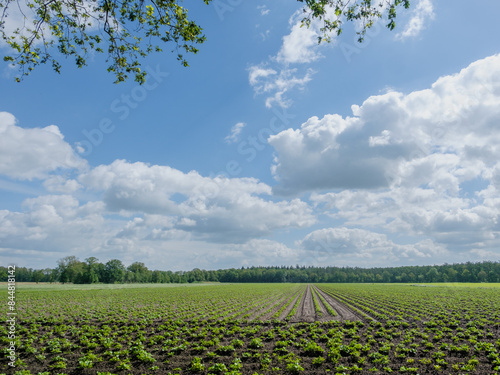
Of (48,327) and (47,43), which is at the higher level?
(47,43)

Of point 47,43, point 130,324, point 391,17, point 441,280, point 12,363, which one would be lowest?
point 441,280

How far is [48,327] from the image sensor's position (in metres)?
20.8

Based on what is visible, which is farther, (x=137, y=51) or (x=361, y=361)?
(x=361, y=361)

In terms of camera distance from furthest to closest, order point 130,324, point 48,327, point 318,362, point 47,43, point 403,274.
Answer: point 403,274 → point 130,324 → point 48,327 → point 318,362 → point 47,43

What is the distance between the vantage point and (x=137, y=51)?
25.8 feet

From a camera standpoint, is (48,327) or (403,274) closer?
(48,327)

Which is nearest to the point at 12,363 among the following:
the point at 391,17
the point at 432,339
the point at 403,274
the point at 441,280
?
the point at 391,17

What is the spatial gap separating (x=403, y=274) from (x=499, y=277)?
52402mm

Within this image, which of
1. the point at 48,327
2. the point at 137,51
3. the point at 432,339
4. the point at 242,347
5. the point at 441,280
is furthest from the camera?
the point at 441,280

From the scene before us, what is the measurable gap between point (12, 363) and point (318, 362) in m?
13.1

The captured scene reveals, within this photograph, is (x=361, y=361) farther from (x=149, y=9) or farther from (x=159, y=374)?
(x=149, y=9)

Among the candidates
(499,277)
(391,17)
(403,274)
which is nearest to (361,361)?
(391,17)

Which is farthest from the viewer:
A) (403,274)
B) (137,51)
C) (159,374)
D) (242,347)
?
(403,274)

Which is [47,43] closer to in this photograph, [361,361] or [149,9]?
[149,9]
